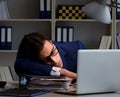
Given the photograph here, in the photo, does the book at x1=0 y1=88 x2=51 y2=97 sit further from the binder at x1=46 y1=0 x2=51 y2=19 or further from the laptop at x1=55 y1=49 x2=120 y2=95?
the binder at x1=46 y1=0 x2=51 y2=19

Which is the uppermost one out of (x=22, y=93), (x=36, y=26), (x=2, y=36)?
(x=36, y=26)

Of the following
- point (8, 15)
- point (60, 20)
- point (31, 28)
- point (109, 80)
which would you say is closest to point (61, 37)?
point (60, 20)

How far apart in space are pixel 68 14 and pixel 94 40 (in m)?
0.51

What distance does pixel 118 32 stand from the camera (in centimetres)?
404

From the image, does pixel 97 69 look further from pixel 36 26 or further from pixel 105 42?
pixel 36 26

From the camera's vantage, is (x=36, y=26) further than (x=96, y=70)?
Yes

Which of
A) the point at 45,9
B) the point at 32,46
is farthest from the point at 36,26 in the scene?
the point at 32,46

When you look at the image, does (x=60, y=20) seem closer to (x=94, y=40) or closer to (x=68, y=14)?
(x=68, y=14)

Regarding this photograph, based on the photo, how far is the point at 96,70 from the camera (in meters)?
1.81

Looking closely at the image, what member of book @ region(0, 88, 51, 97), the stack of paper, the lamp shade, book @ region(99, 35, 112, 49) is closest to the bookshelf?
book @ region(99, 35, 112, 49)

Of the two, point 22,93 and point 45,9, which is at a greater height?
point 45,9

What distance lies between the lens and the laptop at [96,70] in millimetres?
1780

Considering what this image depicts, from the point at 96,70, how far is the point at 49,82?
35 centimetres

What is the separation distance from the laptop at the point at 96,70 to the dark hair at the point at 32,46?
1.96 feet
